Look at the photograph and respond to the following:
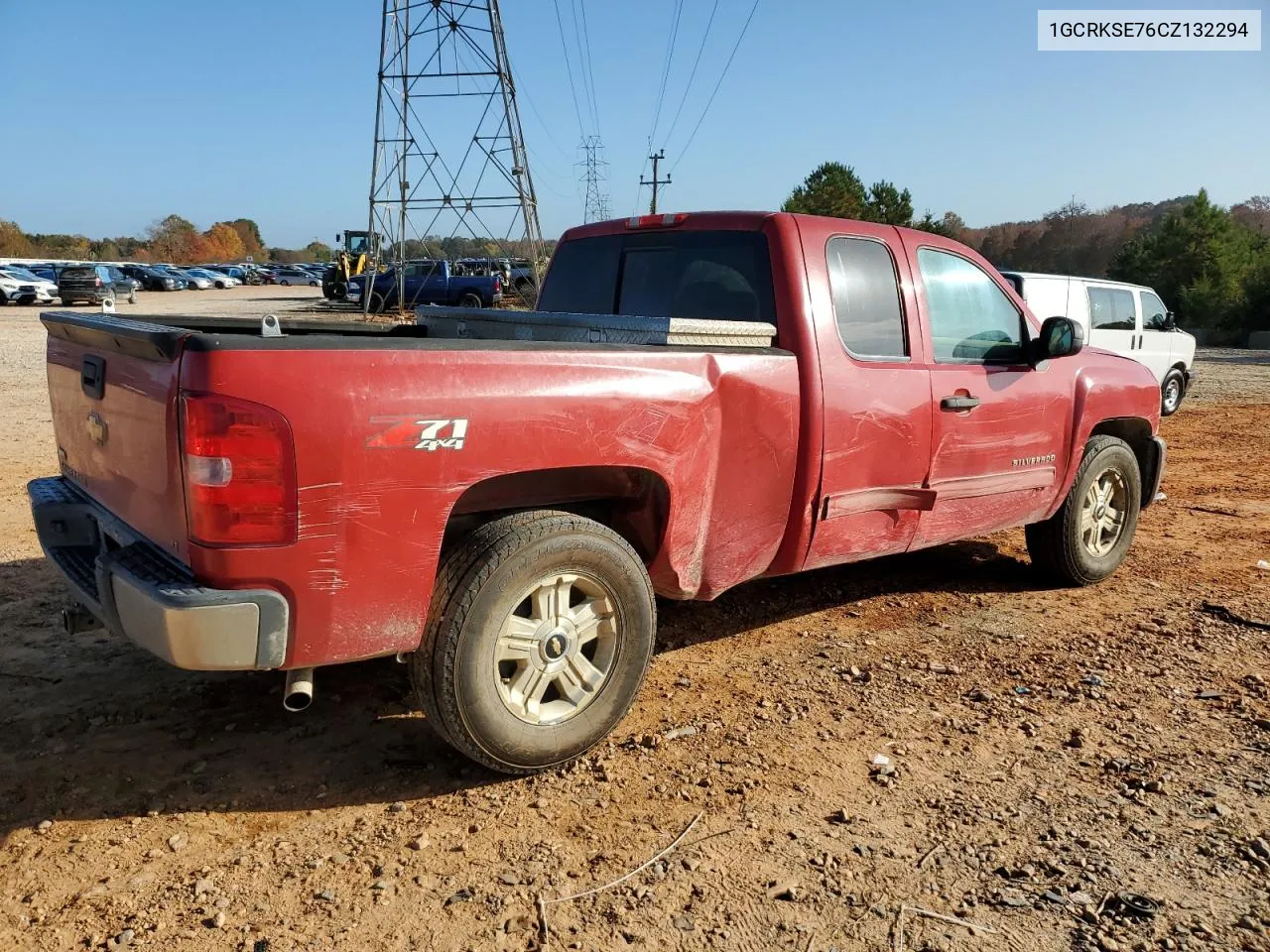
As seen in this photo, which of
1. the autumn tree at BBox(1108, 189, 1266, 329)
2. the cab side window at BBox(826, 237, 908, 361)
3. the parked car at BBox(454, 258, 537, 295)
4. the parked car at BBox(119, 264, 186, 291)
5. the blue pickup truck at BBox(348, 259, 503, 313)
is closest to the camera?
the cab side window at BBox(826, 237, 908, 361)

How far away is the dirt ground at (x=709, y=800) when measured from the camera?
2529mm

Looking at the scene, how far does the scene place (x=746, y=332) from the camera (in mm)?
3691

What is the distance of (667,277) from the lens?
14.4ft

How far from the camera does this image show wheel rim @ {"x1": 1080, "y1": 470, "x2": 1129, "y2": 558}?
5.44m

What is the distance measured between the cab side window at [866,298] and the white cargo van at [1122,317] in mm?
7667

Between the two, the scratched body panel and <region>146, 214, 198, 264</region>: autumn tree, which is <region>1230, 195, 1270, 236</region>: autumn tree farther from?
<region>146, 214, 198, 264</region>: autumn tree

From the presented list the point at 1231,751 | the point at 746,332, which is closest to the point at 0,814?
the point at 746,332

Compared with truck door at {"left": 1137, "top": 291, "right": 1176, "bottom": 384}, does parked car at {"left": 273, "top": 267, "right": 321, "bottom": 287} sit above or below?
above

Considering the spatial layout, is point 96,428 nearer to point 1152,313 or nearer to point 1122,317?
point 1122,317

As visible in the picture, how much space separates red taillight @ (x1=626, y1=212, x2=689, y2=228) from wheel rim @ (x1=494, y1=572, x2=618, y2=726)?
76.3 inches

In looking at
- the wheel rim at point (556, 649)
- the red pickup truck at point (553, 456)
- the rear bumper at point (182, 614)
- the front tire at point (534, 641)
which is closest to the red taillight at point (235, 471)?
the red pickup truck at point (553, 456)

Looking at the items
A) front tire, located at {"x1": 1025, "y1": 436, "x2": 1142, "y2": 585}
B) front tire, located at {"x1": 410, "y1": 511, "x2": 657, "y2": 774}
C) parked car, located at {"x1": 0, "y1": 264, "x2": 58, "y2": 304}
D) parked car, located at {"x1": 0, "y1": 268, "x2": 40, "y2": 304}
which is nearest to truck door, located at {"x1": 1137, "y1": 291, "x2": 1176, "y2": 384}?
front tire, located at {"x1": 1025, "y1": 436, "x2": 1142, "y2": 585}

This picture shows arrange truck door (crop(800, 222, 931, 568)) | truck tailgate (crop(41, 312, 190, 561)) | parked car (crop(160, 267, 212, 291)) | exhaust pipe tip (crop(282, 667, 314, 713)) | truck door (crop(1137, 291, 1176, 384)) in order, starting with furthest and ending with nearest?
parked car (crop(160, 267, 212, 291)) < truck door (crop(1137, 291, 1176, 384)) < truck door (crop(800, 222, 931, 568)) < exhaust pipe tip (crop(282, 667, 314, 713)) < truck tailgate (crop(41, 312, 190, 561))

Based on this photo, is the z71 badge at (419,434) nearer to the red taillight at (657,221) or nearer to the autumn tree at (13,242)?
the red taillight at (657,221)
